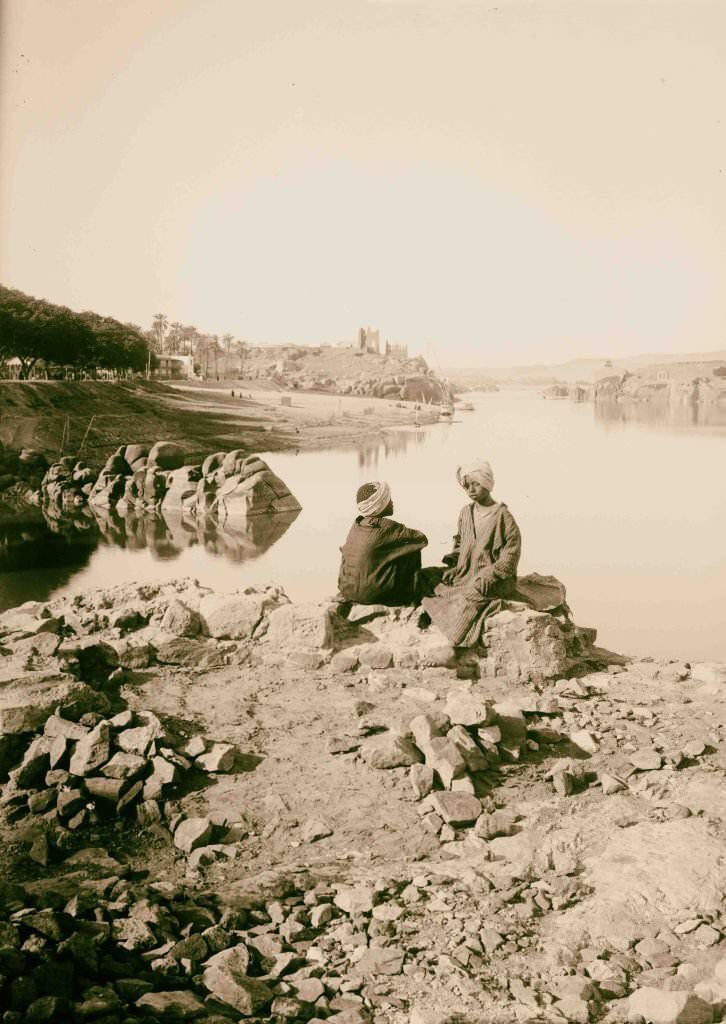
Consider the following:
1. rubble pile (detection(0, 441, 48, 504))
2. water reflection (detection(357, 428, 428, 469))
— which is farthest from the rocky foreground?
rubble pile (detection(0, 441, 48, 504))

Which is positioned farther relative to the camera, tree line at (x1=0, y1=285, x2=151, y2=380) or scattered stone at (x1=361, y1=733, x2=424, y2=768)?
tree line at (x1=0, y1=285, x2=151, y2=380)

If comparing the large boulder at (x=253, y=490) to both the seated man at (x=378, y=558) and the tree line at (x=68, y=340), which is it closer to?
the tree line at (x=68, y=340)

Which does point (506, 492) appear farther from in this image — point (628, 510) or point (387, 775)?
point (387, 775)

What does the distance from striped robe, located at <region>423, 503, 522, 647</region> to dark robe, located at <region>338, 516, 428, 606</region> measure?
11.4 inches

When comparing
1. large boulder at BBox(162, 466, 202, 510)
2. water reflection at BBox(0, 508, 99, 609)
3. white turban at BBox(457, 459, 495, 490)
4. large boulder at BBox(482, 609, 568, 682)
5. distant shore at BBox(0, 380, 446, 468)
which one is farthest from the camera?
large boulder at BBox(162, 466, 202, 510)

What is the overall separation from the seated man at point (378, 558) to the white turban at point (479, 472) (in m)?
0.61

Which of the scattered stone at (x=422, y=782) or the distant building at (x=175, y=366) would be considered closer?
the scattered stone at (x=422, y=782)

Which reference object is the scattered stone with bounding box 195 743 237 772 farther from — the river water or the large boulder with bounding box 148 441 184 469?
the large boulder with bounding box 148 441 184 469

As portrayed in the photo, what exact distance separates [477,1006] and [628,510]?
→ 644 cm

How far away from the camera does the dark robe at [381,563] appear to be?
6.34 m

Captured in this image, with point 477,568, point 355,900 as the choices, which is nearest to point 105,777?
point 355,900

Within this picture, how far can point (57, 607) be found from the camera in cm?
746

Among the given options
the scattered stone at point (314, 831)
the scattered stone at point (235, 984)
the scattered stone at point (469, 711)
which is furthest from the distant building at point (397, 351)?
the scattered stone at point (235, 984)

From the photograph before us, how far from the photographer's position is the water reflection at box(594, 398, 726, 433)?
29.6 ft
